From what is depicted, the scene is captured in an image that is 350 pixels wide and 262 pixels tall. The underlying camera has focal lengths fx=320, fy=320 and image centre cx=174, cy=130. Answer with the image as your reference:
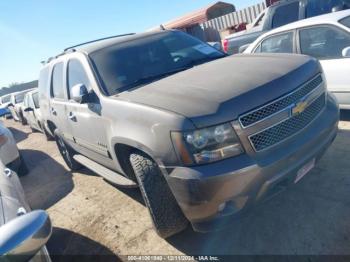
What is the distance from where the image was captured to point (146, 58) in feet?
12.4

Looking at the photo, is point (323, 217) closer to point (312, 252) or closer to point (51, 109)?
point (312, 252)

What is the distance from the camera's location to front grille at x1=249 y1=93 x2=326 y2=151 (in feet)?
7.95

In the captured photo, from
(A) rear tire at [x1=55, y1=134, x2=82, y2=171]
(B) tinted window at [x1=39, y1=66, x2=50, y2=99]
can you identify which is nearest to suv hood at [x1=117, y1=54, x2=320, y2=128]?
(A) rear tire at [x1=55, y1=134, x2=82, y2=171]

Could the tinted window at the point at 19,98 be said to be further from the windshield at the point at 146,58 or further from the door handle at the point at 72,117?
the windshield at the point at 146,58

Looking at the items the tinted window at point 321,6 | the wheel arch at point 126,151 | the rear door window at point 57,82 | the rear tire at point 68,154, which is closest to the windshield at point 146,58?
the wheel arch at point 126,151

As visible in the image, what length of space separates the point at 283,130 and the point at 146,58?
1925 mm

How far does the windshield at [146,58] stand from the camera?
11.4 feet

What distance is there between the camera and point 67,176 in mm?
6109

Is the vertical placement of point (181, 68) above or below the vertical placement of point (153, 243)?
above

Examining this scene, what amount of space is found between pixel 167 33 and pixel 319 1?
15.7 feet

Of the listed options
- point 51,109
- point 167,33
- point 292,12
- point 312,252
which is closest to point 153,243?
point 312,252

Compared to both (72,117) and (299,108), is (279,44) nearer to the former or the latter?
(299,108)

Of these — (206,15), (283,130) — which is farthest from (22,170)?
(206,15)

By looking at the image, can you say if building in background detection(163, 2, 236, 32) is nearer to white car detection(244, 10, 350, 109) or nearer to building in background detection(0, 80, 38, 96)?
white car detection(244, 10, 350, 109)
